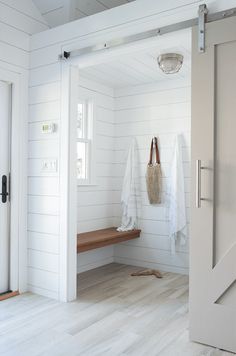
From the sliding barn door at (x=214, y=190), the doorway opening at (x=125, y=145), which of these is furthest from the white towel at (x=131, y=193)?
the sliding barn door at (x=214, y=190)

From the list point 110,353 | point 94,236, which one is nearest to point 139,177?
point 94,236

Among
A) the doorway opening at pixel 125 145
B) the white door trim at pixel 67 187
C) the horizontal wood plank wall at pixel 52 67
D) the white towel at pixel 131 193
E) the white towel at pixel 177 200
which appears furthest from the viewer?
the white towel at pixel 131 193

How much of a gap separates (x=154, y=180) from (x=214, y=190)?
1889mm

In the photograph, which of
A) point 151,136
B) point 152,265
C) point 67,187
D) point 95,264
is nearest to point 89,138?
point 151,136

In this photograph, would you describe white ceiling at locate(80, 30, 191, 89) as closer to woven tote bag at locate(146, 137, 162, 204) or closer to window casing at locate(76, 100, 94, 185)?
window casing at locate(76, 100, 94, 185)

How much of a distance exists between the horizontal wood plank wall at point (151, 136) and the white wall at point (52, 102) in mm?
1492

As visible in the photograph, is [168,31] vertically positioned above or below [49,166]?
above

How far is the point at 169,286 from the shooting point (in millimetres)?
3498

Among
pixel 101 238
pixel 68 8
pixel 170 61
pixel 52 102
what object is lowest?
pixel 101 238

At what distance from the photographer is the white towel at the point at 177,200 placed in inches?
153

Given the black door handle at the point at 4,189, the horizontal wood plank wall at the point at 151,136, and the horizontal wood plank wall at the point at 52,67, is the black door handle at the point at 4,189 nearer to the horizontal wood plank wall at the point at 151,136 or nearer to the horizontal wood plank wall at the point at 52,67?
the horizontal wood plank wall at the point at 52,67

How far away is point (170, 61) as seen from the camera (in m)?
3.29

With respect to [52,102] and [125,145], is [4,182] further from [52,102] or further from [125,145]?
[125,145]

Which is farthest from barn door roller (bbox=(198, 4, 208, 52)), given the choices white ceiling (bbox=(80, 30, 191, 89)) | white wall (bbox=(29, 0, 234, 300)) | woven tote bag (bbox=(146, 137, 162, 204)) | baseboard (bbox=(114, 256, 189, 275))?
baseboard (bbox=(114, 256, 189, 275))
